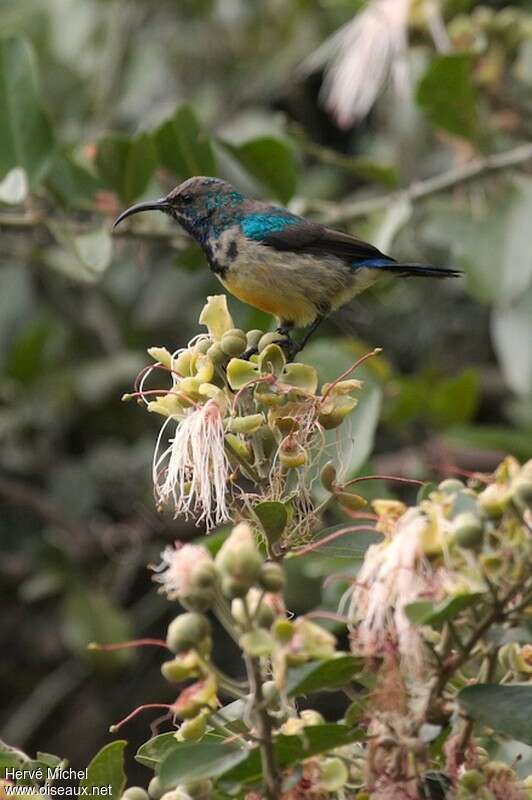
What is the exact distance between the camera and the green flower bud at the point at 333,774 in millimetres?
1670

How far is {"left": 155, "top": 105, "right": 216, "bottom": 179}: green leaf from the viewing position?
356 centimetres

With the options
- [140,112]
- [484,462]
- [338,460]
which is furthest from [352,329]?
[338,460]

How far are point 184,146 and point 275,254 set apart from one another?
16.9 inches

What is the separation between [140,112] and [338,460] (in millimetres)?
3793

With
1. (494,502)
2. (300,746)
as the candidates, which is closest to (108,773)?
(300,746)

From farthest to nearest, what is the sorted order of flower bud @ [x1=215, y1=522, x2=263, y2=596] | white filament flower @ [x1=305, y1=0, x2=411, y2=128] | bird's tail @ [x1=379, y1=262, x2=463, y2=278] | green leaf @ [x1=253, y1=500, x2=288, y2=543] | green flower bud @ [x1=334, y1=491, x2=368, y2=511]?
white filament flower @ [x1=305, y1=0, x2=411, y2=128]
bird's tail @ [x1=379, y1=262, x2=463, y2=278]
green flower bud @ [x1=334, y1=491, x2=368, y2=511]
green leaf @ [x1=253, y1=500, x2=288, y2=543]
flower bud @ [x1=215, y1=522, x2=263, y2=596]

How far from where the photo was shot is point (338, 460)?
91.3 inches

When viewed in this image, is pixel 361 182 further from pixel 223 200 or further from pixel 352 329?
pixel 223 200

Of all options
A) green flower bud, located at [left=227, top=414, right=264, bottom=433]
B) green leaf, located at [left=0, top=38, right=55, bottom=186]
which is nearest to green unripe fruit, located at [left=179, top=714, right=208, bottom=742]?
green flower bud, located at [left=227, top=414, right=264, bottom=433]

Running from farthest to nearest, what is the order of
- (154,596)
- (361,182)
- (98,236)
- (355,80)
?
(361,182)
(154,596)
(355,80)
(98,236)

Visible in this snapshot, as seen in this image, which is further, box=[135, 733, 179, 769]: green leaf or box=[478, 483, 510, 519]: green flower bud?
box=[135, 733, 179, 769]: green leaf

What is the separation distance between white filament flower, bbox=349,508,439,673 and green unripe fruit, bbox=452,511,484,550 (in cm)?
8

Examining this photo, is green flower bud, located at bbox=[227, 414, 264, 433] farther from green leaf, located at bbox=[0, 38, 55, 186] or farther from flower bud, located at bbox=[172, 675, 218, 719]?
green leaf, located at bbox=[0, 38, 55, 186]

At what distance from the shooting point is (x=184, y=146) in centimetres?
363
